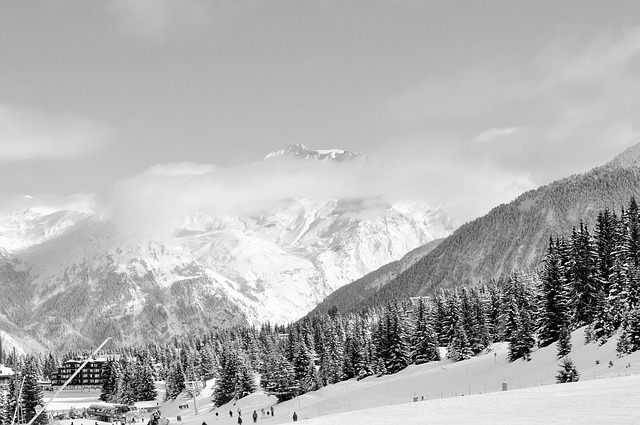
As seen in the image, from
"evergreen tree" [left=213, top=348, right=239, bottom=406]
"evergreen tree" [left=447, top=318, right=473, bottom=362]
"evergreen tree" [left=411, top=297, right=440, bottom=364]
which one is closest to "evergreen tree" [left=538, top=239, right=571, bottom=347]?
"evergreen tree" [left=447, top=318, right=473, bottom=362]

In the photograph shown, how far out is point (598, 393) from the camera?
42656mm

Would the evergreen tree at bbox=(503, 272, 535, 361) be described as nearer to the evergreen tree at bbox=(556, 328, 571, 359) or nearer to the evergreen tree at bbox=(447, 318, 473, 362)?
the evergreen tree at bbox=(447, 318, 473, 362)

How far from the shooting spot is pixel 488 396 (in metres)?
49.7

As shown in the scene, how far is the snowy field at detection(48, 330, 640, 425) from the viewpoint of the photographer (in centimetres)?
3803

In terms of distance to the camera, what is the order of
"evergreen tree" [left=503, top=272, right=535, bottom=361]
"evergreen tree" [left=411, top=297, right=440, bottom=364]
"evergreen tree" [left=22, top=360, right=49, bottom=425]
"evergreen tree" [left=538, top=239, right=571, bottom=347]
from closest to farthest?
1. "evergreen tree" [left=503, top=272, right=535, bottom=361]
2. "evergreen tree" [left=538, top=239, right=571, bottom=347]
3. "evergreen tree" [left=411, top=297, right=440, bottom=364]
4. "evergreen tree" [left=22, top=360, right=49, bottom=425]

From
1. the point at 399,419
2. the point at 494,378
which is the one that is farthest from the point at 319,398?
the point at 399,419

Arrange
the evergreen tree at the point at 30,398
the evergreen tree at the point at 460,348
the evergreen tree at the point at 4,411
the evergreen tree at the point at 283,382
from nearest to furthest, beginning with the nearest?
1. the evergreen tree at the point at 4,411
2. the evergreen tree at the point at 460,348
3. the evergreen tree at the point at 283,382
4. the evergreen tree at the point at 30,398

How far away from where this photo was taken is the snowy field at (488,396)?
125 ft

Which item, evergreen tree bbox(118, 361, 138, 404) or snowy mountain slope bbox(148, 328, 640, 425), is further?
evergreen tree bbox(118, 361, 138, 404)

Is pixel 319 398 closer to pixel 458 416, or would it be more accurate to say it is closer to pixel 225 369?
pixel 225 369

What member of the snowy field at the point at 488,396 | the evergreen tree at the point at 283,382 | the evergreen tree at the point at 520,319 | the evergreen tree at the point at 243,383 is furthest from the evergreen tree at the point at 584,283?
the evergreen tree at the point at 243,383

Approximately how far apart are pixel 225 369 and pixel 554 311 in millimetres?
68078

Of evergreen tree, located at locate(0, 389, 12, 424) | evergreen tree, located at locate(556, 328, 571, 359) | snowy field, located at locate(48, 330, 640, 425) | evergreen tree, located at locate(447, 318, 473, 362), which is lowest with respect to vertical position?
snowy field, located at locate(48, 330, 640, 425)

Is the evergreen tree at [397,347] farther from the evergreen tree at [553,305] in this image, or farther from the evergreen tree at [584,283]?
the evergreen tree at [584,283]
